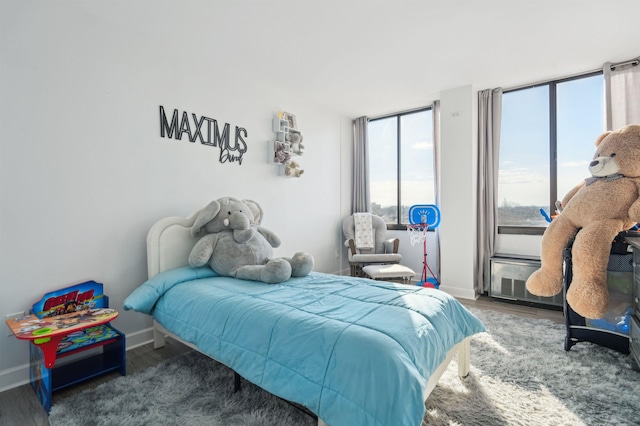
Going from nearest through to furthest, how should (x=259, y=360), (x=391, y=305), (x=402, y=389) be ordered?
(x=402, y=389) < (x=259, y=360) < (x=391, y=305)

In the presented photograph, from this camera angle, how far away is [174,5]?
2328mm

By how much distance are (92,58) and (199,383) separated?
8.25ft

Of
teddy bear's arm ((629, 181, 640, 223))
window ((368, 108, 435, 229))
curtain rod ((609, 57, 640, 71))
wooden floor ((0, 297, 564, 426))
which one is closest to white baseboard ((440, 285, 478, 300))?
wooden floor ((0, 297, 564, 426))

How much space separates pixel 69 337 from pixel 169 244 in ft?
2.94

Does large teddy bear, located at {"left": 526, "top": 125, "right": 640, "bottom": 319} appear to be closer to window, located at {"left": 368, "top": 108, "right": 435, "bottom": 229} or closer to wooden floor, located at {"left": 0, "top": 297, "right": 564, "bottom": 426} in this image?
wooden floor, located at {"left": 0, "top": 297, "right": 564, "bottom": 426}

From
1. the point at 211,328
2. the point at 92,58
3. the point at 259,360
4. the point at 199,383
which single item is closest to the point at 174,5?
the point at 92,58

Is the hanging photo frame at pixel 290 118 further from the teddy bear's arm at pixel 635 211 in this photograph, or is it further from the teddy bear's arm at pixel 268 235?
the teddy bear's arm at pixel 635 211

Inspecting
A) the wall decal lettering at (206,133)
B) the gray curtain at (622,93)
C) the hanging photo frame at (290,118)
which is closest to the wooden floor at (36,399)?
the wall decal lettering at (206,133)

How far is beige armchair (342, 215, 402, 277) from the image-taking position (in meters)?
4.12

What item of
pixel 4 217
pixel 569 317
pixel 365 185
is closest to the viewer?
pixel 4 217

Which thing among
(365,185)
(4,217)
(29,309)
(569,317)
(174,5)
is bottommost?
(569,317)

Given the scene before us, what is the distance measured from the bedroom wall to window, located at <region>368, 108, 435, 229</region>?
95.2 inches

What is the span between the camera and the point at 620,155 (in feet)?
7.32

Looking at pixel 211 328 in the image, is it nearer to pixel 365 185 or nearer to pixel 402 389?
pixel 402 389
